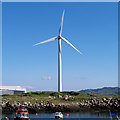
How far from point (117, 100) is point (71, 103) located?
1959 centimetres

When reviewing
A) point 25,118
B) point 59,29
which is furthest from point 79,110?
point 25,118

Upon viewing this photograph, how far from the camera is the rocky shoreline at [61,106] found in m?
117

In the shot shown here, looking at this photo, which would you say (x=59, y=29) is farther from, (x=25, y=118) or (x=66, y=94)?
(x=25, y=118)

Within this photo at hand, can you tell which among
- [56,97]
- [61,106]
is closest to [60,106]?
[61,106]

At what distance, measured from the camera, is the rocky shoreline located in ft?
385

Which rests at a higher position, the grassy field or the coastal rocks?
the grassy field

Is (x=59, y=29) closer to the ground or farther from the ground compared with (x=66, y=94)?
farther from the ground

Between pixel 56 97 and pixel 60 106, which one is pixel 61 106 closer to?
pixel 60 106

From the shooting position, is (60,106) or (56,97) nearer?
(60,106)

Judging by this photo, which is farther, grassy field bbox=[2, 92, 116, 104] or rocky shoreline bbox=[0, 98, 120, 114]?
grassy field bbox=[2, 92, 116, 104]

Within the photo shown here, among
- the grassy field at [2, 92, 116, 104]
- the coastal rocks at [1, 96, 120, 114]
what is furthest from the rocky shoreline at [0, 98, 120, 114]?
the grassy field at [2, 92, 116, 104]

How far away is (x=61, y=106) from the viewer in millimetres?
118125

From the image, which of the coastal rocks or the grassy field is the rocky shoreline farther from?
the grassy field

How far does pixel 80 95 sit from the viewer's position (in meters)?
133
